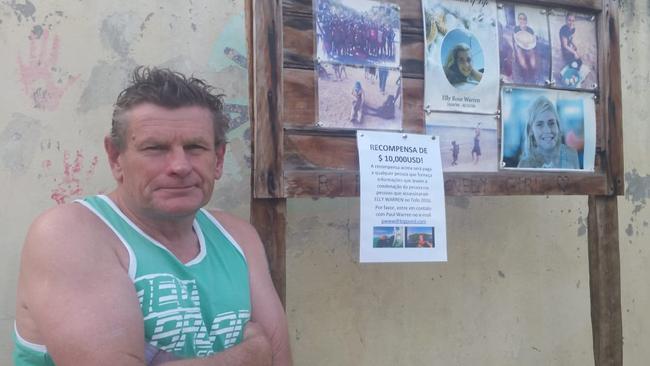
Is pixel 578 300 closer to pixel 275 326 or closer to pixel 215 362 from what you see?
pixel 275 326

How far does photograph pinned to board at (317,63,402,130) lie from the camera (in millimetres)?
2281

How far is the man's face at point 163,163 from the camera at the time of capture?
6.53 feet

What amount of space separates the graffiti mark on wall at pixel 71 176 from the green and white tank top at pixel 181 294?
1.67 feet

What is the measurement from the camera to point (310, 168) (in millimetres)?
2258

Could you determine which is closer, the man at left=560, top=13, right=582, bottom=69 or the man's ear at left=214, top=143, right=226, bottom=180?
the man's ear at left=214, top=143, right=226, bottom=180

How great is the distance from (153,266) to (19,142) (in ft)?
2.87

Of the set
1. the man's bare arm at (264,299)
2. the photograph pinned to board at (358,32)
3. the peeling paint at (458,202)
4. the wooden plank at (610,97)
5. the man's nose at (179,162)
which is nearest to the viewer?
the man's nose at (179,162)

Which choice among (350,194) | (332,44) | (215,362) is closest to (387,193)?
(350,194)

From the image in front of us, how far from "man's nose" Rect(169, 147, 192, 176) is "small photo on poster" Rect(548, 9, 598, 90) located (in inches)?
60.2

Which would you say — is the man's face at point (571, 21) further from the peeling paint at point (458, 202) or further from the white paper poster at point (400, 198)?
the peeling paint at point (458, 202)

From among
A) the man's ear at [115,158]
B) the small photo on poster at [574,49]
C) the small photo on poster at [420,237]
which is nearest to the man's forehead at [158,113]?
the man's ear at [115,158]

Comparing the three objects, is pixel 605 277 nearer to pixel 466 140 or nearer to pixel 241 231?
pixel 466 140

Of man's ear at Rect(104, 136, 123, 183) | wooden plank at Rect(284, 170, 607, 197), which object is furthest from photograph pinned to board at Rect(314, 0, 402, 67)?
man's ear at Rect(104, 136, 123, 183)

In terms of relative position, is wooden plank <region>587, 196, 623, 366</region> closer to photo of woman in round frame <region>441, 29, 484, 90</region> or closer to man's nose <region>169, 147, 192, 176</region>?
photo of woman in round frame <region>441, 29, 484, 90</region>
